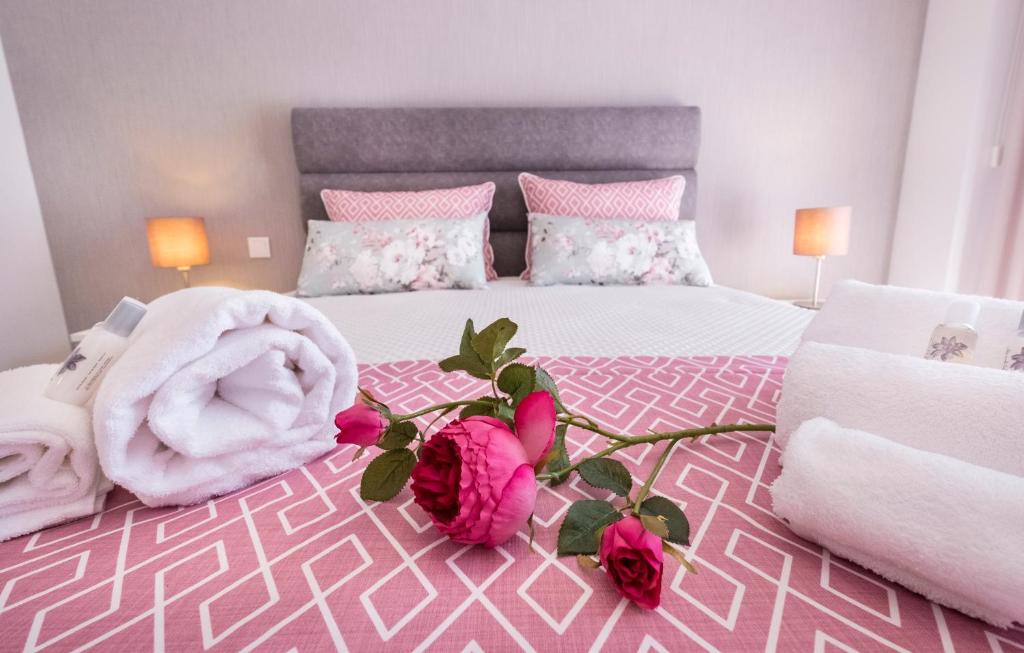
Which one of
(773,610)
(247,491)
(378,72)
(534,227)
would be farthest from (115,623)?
(378,72)

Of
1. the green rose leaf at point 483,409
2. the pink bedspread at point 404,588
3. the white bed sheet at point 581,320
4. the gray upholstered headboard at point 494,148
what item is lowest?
the pink bedspread at point 404,588

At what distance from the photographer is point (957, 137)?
7.63 ft

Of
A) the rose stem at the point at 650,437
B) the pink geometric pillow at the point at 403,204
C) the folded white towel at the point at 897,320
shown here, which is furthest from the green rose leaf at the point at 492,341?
the pink geometric pillow at the point at 403,204

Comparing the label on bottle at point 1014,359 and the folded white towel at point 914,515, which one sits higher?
the label on bottle at point 1014,359

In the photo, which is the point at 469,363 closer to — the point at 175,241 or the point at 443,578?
the point at 443,578

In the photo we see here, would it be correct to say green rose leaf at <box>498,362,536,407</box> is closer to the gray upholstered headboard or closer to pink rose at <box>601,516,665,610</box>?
pink rose at <box>601,516,665,610</box>

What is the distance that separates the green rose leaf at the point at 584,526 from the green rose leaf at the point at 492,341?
0.16m

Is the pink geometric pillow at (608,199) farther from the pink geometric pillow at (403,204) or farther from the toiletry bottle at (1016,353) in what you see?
the toiletry bottle at (1016,353)

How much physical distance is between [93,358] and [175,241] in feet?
6.31

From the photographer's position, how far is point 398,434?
18.8 inches

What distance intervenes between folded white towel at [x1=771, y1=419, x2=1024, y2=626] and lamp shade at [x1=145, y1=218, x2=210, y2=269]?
2582 mm

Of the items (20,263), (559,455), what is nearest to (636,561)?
(559,455)

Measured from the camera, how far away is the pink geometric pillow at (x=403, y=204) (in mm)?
2098

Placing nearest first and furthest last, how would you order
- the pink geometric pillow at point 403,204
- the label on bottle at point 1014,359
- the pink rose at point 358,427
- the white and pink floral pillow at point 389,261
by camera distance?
the pink rose at point 358,427 < the label on bottle at point 1014,359 < the white and pink floral pillow at point 389,261 < the pink geometric pillow at point 403,204
